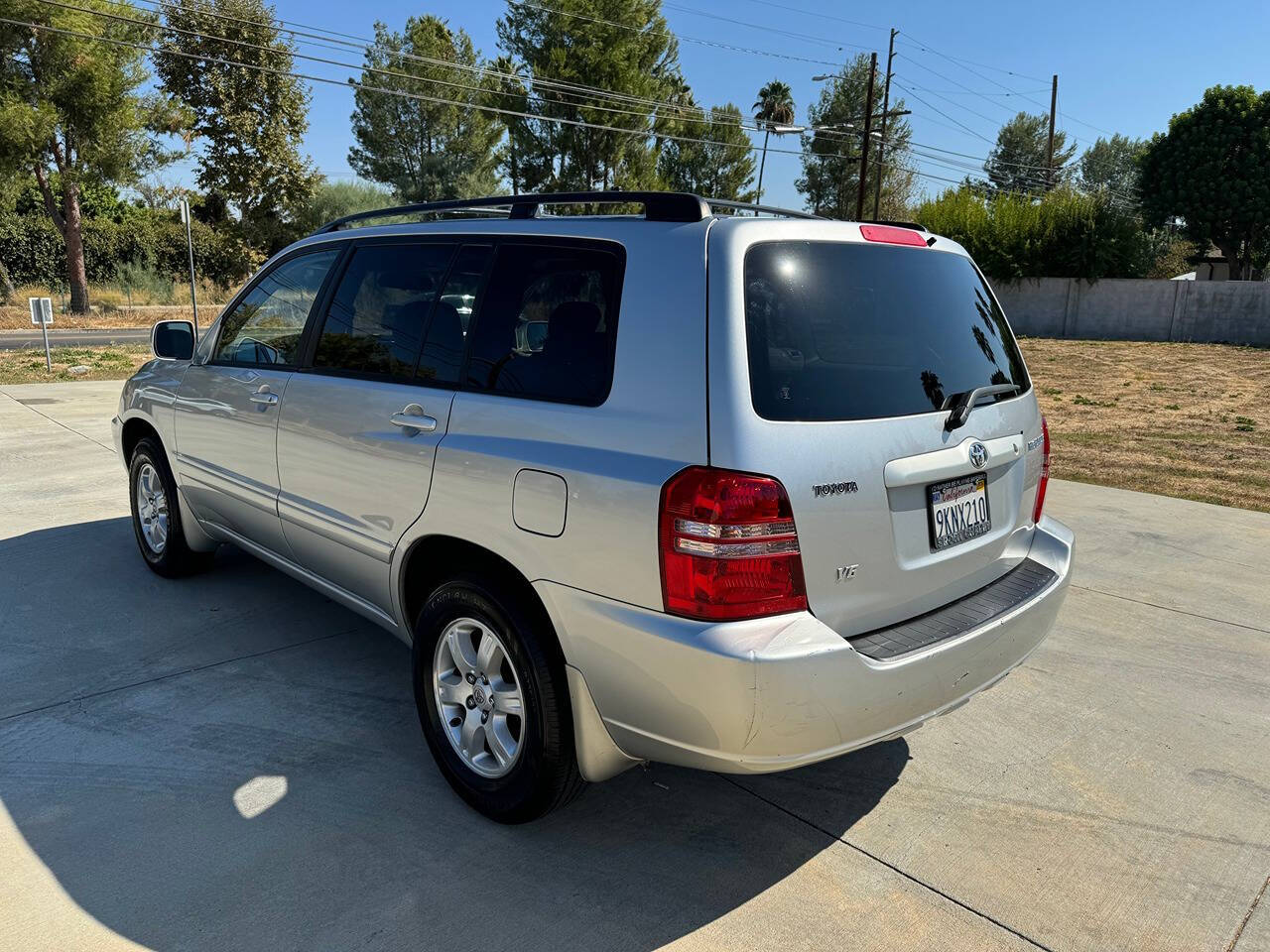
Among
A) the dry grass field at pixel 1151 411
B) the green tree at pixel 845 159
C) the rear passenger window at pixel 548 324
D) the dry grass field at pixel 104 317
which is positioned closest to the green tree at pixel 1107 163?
the green tree at pixel 845 159

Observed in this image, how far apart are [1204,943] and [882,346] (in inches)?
71.0

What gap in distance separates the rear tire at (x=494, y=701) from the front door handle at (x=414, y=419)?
1.66 ft

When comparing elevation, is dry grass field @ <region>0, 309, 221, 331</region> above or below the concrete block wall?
below

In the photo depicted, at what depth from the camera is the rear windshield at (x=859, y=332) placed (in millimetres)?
2316

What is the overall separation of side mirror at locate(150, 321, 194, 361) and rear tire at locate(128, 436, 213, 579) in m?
0.54

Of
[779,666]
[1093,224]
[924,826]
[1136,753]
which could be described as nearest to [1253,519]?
[1136,753]

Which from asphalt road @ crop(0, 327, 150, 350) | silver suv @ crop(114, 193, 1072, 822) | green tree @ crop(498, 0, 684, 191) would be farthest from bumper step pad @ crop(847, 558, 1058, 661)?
green tree @ crop(498, 0, 684, 191)

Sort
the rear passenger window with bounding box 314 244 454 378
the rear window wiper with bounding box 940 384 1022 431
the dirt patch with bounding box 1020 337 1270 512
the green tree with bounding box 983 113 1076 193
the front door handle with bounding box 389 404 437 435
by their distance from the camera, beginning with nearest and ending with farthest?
1. the rear window wiper with bounding box 940 384 1022 431
2. the front door handle with bounding box 389 404 437 435
3. the rear passenger window with bounding box 314 244 454 378
4. the dirt patch with bounding box 1020 337 1270 512
5. the green tree with bounding box 983 113 1076 193

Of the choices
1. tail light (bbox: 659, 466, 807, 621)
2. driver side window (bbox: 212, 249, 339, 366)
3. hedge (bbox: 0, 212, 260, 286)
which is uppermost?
hedge (bbox: 0, 212, 260, 286)

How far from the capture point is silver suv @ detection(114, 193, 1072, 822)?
2.20 meters

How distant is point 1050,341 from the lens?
2983 centimetres

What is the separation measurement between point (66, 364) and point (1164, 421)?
17113 mm

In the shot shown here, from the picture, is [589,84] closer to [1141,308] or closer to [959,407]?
[1141,308]

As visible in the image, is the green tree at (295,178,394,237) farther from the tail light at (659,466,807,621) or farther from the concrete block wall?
the tail light at (659,466,807,621)
